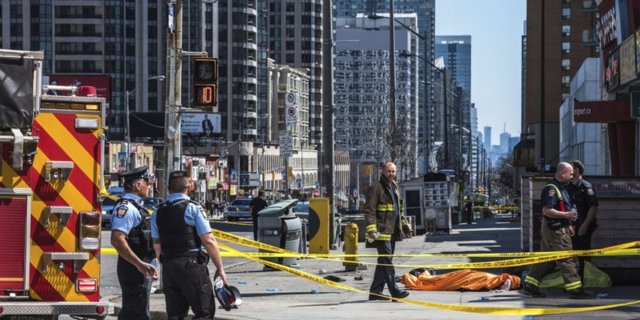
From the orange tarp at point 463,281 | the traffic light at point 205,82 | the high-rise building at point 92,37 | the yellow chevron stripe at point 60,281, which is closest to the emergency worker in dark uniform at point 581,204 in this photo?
Answer: the orange tarp at point 463,281

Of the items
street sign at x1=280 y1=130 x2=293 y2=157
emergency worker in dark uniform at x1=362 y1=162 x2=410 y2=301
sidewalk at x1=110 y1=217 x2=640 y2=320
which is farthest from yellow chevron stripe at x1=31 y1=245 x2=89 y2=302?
street sign at x1=280 y1=130 x2=293 y2=157

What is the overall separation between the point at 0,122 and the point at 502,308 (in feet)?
24.4

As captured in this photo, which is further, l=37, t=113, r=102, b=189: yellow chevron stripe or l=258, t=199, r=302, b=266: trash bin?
l=258, t=199, r=302, b=266: trash bin

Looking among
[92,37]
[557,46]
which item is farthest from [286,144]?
[92,37]

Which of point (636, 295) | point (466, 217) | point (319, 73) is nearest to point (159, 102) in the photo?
point (319, 73)

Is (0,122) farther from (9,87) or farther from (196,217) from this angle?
(196,217)

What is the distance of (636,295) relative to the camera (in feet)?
54.5

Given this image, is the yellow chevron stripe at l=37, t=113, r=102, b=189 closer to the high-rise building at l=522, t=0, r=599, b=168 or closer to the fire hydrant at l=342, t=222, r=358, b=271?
the fire hydrant at l=342, t=222, r=358, b=271

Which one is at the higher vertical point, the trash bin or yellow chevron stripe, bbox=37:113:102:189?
yellow chevron stripe, bbox=37:113:102:189

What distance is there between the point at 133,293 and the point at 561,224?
6326 mm

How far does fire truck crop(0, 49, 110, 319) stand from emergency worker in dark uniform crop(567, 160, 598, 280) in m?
7.47

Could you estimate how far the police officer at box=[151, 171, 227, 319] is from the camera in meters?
10.6

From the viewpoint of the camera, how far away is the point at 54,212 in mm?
11172

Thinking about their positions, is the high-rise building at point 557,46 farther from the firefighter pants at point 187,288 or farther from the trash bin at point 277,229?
the firefighter pants at point 187,288
